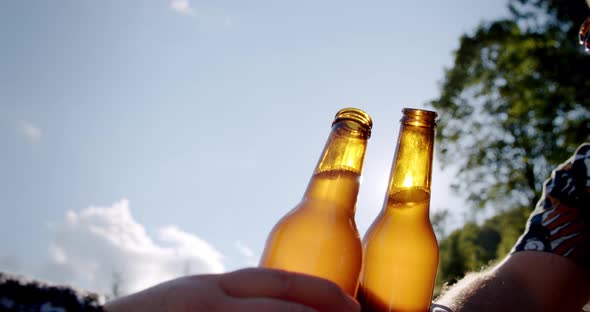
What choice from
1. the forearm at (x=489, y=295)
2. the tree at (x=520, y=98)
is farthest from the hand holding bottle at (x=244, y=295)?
the tree at (x=520, y=98)

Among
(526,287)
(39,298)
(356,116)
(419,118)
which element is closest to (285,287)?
(39,298)

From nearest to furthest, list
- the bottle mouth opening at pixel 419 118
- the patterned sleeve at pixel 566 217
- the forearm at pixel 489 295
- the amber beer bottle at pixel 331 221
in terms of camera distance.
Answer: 1. the amber beer bottle at pixel 331 221
2. the bottle mouth opening at pixel 419 118
3. the forearm at pixel 489 295
4. the patterned sleeve at pixel 566 217

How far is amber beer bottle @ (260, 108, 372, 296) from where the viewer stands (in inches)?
34.7

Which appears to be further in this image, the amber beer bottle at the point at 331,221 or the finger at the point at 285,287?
the amber beer bottle at the point at 331,221

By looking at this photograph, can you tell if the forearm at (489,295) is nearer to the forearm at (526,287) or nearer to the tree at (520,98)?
the forearm at (526,287)

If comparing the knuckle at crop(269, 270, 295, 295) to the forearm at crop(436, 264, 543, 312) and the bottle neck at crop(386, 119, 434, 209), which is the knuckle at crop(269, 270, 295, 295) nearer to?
the bottle neck at crop(386, 119, 434, 209)

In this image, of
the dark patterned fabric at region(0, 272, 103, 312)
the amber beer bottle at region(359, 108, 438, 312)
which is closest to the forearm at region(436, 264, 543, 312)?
the amber beer bottle at region(359, 108, 438, 312)

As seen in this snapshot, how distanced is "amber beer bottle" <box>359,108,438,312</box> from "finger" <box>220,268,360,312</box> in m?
0.33

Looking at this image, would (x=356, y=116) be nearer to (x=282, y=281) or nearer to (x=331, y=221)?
(x=331, y=221)

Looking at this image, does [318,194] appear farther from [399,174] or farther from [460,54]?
[460,54]

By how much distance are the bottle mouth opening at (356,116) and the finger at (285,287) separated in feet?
1.63

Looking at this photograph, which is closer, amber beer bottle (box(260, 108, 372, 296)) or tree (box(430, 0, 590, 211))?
amber beer bottle (box(260, 108, 372, 296))

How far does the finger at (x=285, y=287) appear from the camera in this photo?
2.04 ft

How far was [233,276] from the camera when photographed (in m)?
0.63
